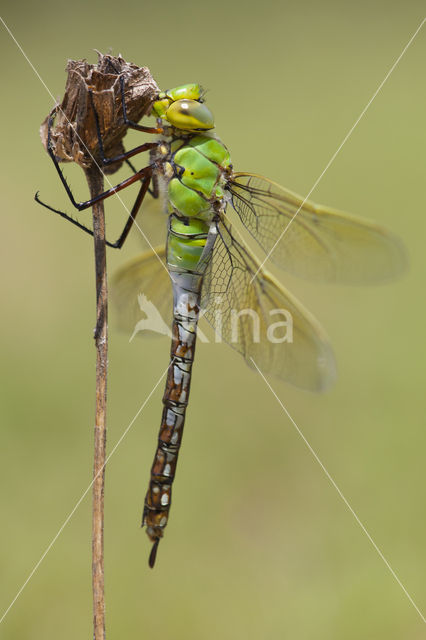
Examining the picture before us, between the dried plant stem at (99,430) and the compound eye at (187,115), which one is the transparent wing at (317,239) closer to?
the compound eye at (187,115)

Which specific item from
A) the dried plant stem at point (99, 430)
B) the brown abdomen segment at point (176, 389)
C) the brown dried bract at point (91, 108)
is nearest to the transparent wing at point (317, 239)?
the brown abdomen segment at point (176, 389)

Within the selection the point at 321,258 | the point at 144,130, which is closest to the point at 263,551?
the point at 321,258

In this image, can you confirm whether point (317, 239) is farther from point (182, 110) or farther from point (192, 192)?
point (182, 110)

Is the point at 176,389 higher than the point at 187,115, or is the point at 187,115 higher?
the point at 187,115

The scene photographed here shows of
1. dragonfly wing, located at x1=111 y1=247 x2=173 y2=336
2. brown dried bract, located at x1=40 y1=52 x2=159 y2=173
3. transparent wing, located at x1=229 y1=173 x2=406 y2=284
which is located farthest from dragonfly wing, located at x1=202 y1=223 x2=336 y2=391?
brown dried bract, located at x1=40 y1=52 x2=159 y2=173

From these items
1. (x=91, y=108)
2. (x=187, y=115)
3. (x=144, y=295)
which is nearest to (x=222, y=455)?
(x=144, y=295)
